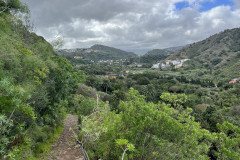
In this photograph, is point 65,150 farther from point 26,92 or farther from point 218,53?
point 218,53

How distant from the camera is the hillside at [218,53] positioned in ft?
250

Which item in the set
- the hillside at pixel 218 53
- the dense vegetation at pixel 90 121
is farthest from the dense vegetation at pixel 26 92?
the hillside at pixel 218 53

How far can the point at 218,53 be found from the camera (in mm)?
93375

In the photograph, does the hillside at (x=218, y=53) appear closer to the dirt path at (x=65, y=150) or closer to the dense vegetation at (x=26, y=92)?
the dirt path at (x=65, y=150)

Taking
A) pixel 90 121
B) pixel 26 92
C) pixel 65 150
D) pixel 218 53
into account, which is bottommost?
pixel 65 150

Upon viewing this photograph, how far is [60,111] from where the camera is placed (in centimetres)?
870

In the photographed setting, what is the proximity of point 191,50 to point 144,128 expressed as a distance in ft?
425

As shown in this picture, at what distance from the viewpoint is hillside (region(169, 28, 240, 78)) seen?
7619cm

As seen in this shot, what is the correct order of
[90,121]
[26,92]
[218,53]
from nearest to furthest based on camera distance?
[26,92]
[90,121]
[218,53]

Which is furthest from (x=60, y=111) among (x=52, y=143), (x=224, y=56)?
(x=224, y=56)

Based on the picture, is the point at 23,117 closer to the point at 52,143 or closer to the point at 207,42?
the point at 52,143

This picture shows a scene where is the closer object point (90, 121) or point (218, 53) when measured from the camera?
point (90, 121)

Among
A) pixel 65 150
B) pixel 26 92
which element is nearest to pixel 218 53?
pixel 65 150

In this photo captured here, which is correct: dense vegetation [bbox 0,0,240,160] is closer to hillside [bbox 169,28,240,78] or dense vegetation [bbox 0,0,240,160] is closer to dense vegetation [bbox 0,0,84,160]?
dense vegetation [bbox 0,0,84,160]
